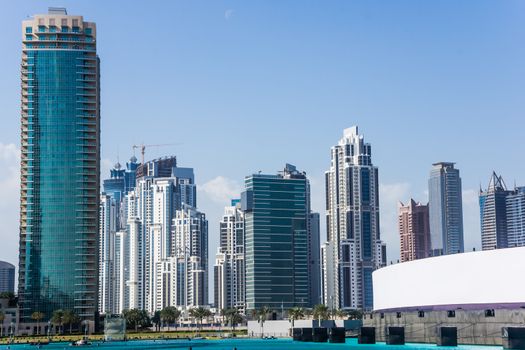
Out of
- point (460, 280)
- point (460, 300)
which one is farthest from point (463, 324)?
point (460, 280)

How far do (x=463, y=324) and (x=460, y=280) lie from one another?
832cm

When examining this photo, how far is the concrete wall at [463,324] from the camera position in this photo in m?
146

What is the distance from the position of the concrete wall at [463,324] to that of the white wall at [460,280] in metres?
2.45

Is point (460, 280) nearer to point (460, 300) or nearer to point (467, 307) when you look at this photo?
point (460, 300)

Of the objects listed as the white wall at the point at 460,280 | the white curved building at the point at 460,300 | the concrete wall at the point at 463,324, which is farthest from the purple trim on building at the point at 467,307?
the concrete wall at the point at 463,324

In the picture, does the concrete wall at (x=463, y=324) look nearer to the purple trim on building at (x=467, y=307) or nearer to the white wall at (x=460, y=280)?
the purple trim on building at (x=467, y=307)

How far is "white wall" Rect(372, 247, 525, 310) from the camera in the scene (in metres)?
149

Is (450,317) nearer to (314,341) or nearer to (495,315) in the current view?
(495,315)

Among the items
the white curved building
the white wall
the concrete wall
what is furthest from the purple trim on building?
the concrete wall

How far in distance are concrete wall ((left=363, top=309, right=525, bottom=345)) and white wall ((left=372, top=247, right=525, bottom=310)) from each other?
245 cm

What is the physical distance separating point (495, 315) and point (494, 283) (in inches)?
242

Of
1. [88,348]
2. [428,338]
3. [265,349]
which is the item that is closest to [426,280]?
[428,338]

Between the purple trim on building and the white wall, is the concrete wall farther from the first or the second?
the white wall

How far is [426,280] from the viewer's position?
17012 cm
